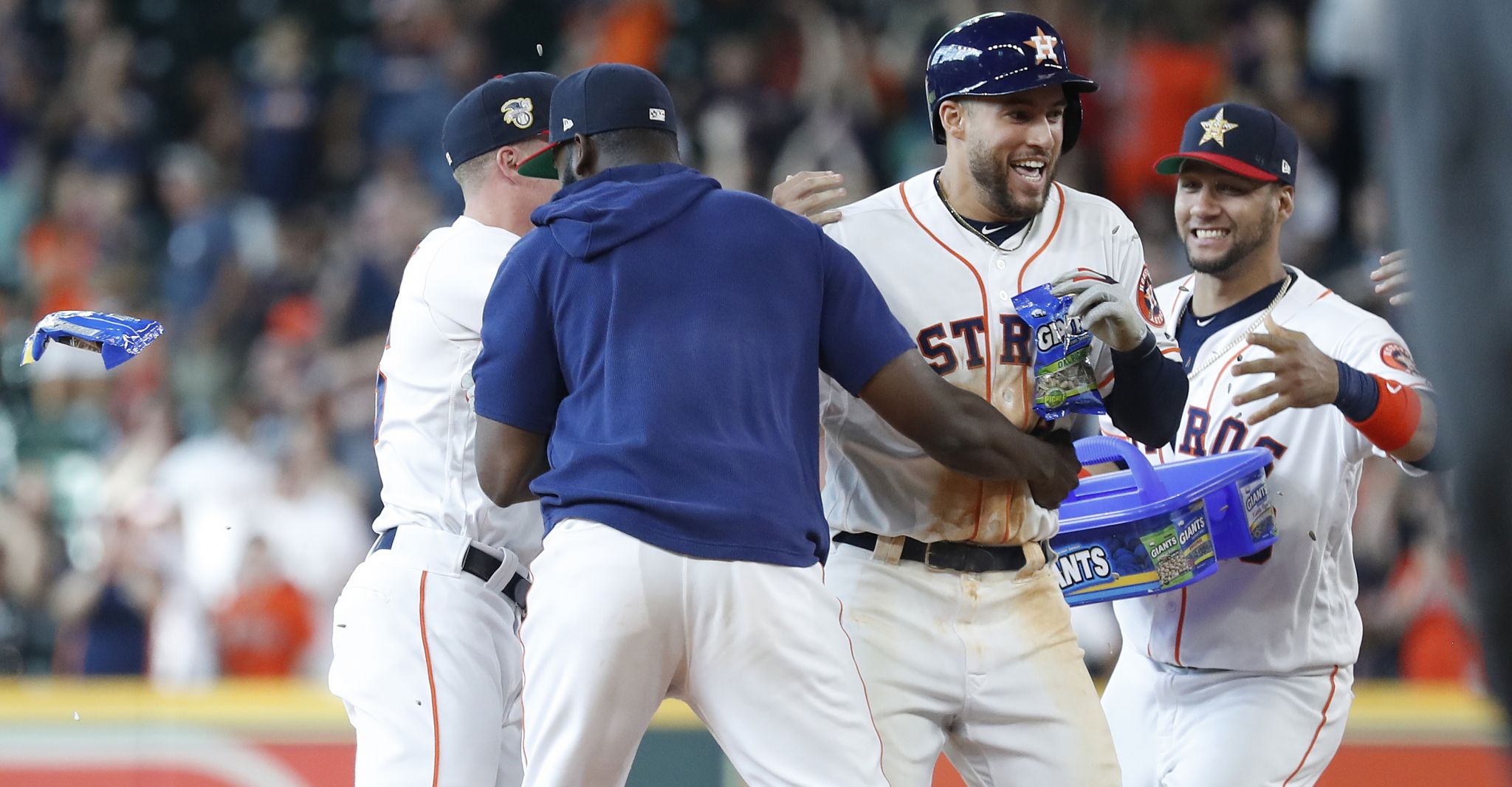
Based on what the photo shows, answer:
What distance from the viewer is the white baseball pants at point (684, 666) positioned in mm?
3086

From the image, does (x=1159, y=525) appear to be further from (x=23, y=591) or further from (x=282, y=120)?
(x=282, y=120)

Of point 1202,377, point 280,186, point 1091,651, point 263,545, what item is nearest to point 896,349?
point 1202,377

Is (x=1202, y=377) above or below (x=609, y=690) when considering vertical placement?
above

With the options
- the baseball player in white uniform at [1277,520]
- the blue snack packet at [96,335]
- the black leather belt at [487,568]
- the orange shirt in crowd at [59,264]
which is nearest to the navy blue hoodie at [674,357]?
the black leather belt at [487,568]

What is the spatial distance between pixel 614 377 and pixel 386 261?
268 inches

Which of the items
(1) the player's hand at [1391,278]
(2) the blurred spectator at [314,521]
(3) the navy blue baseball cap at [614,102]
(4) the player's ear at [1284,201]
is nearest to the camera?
(3) the navy blue baseball cap at [614,102]

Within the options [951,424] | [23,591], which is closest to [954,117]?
[951,424]

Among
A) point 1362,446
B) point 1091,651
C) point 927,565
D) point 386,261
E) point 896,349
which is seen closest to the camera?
point 896,349

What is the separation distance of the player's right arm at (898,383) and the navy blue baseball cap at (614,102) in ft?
1.52

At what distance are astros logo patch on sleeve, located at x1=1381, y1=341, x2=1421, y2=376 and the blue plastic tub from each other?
44cm

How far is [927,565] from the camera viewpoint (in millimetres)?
3719

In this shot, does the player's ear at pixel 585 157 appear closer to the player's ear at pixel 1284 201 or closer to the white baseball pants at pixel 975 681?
the white baseball pants at pixel 975 681

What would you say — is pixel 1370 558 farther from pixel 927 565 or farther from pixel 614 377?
pixel 614 377

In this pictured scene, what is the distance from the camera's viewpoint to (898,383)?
3.41m
